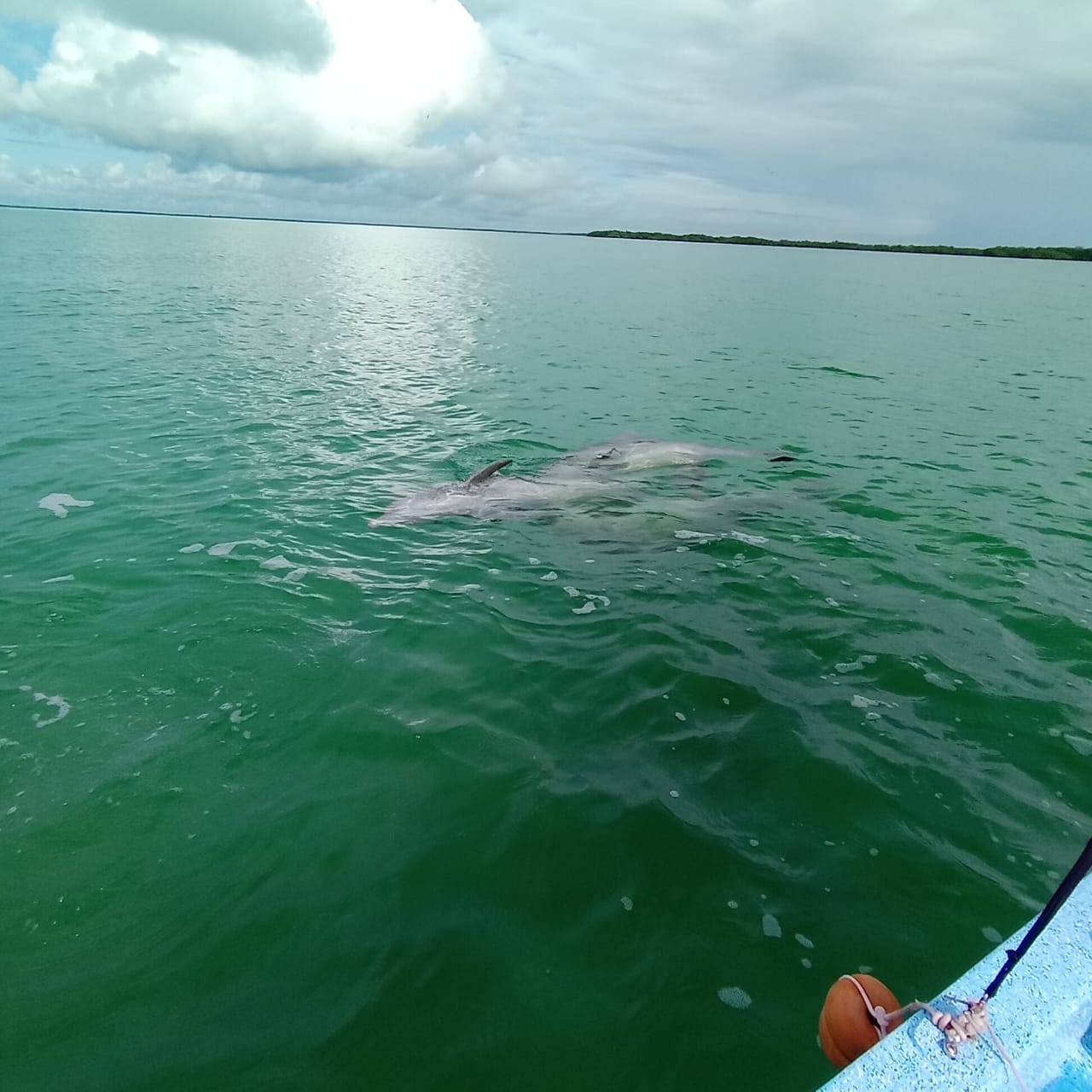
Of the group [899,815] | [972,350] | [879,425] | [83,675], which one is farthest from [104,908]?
[972,350]

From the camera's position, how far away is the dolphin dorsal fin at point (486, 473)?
15.3 meters

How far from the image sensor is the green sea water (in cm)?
494

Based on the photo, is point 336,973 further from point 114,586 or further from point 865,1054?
point 114,586

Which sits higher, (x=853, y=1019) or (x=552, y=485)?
(x=853, y=1019)

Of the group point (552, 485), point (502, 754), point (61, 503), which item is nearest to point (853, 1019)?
point (502, 754)

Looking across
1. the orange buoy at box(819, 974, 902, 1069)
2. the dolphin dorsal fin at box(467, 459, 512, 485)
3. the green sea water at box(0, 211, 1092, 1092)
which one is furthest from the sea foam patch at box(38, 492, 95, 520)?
the orange buoy at box(819, 974, 902, 1069)

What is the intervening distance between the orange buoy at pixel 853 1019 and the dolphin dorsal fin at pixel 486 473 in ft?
41.4

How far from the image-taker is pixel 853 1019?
3.39 meters

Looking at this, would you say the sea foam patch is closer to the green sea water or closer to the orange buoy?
the green sea water

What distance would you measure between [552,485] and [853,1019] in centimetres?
1316

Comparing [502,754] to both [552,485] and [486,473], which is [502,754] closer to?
[486,473]

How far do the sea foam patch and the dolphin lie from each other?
529 centimetres

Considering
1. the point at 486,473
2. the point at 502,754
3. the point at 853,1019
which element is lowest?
the point at 486,473

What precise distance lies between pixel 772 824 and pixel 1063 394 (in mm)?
28424
